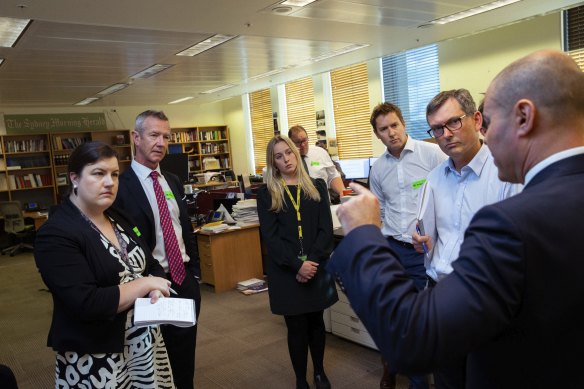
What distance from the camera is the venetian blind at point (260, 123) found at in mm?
12195

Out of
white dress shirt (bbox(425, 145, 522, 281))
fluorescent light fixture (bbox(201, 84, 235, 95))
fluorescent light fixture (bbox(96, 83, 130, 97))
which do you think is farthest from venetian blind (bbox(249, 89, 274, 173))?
white dress shirt (bbox(425, 145, 522, 281))

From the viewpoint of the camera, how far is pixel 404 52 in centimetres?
855

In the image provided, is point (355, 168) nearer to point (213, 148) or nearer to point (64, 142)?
point (213, 148)

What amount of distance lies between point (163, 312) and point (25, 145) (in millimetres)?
11040

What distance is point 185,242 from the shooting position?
2582 mm

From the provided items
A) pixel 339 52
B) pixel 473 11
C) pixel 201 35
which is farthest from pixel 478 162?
pixel 339 52

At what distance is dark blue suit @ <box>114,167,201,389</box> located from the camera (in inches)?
93.5

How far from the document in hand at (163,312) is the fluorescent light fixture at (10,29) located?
13.9 feet

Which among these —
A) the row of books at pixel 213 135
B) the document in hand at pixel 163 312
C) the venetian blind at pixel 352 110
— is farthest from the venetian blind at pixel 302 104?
the document in hand at pixel 163 312

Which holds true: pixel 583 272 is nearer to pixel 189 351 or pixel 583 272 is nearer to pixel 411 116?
pixel 189 351

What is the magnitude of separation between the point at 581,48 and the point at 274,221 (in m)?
5.63

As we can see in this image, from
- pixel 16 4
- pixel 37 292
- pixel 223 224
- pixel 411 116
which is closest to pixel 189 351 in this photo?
pixel 223 224

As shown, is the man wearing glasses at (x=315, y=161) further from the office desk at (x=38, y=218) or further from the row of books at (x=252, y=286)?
the office desk at (x=38, y=218)

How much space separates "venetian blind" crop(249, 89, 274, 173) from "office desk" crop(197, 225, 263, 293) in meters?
6.56
